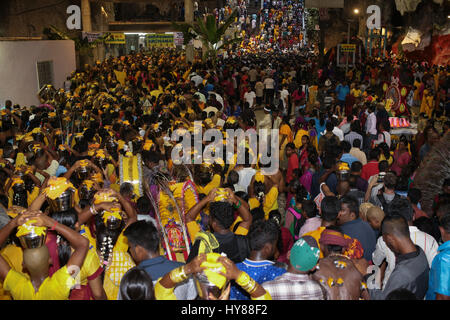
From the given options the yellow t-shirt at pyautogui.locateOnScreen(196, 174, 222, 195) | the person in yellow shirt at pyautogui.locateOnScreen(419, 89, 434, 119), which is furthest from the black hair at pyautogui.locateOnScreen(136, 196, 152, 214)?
the person in yellow shirt at pyautogui.locateOnScreen(419, 89, 434, 119)

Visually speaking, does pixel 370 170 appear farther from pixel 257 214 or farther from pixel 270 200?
pixel 257 214

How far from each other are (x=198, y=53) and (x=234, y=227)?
25602 mm

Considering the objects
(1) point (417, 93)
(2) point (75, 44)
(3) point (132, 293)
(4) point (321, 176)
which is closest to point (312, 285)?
(3) point (132, 293)

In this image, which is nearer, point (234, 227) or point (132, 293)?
point (132, 293)

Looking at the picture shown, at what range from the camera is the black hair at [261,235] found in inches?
121

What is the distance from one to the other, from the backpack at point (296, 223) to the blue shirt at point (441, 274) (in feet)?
4.80

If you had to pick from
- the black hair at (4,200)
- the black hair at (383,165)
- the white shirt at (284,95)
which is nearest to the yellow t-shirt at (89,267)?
the black hair at (4,200)

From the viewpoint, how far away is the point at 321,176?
5711mm

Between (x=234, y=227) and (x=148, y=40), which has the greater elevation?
(x=148, y=40)

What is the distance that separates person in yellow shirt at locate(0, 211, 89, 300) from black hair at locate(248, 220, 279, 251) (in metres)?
1.13

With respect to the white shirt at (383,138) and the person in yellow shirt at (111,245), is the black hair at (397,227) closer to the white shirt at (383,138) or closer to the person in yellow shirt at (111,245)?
the person in yellow shirt at (111,245)

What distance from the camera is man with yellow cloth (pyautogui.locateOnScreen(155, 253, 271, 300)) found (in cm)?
231

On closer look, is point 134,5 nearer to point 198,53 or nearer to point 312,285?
point 198,53

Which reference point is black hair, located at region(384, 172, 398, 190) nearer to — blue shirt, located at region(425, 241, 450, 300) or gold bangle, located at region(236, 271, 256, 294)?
blue shirt, located at region(425, 241, 450, 300)
